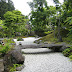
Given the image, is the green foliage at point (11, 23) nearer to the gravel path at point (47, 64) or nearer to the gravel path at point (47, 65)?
the gravel path at point (47, 64)

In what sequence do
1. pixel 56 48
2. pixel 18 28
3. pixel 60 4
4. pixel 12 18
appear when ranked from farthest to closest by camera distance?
pixel 18 28, pixel 12 18, pixel 60 4, pixel 56 48

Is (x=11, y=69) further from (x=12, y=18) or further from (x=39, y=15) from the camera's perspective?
(x=12, y=18)

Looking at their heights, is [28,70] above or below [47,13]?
below

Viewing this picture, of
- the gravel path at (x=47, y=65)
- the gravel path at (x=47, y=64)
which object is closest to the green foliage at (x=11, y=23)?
the gravel path at (x=47, y=64)

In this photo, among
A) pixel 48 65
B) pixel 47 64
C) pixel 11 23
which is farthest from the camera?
pixel 11 23

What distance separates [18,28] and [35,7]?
24.8ft

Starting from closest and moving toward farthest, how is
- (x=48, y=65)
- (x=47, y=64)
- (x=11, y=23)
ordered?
(x=48, y=65), (x=47, y=64), (x=11, y=23)

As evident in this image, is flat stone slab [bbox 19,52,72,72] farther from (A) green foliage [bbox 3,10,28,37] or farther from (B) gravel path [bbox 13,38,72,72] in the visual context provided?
(A) green foliage [bbox 3,10,28,37]

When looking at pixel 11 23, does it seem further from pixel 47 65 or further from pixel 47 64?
pixel 47 65

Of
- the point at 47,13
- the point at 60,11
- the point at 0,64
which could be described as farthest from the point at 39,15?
the point at 0,64

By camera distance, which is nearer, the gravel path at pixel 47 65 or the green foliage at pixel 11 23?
the gravel path at pixel 47 65

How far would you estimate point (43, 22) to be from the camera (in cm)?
984

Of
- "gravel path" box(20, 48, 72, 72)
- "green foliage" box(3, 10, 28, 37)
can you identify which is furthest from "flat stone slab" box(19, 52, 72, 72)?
"green foliage" box(3, 10, 28, 37)

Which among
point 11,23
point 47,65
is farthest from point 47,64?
point 11,23
